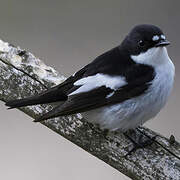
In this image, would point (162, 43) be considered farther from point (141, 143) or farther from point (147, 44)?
point (141, 143)

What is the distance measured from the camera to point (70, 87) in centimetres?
384

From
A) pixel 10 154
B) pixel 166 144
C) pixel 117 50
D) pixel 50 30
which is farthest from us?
pixel 50 30

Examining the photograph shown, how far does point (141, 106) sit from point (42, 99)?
1.81 ft

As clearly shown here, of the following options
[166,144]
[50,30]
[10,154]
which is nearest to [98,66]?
[166,144]

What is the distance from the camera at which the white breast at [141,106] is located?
12.5 feet

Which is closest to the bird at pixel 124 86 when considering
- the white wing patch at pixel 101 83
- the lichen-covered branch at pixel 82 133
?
the white wing patch at pixel 101 83

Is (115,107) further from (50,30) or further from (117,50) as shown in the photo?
(50,30)

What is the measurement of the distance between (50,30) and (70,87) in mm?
3092

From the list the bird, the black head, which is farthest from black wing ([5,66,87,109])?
the black head

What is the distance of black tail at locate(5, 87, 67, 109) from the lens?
3.68 m

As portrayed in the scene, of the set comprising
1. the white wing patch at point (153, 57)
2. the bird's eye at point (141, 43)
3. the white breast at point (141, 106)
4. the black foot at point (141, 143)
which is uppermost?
the bird's eye at point (141, 43)

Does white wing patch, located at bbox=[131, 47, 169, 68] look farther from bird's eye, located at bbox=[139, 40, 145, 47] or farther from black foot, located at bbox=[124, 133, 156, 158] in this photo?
black foot, located at bbox=[124, 133, 156, 158]

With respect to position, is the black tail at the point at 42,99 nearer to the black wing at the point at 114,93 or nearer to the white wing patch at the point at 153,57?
the black wing at the point at 114,93

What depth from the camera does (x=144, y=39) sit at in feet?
12.6
